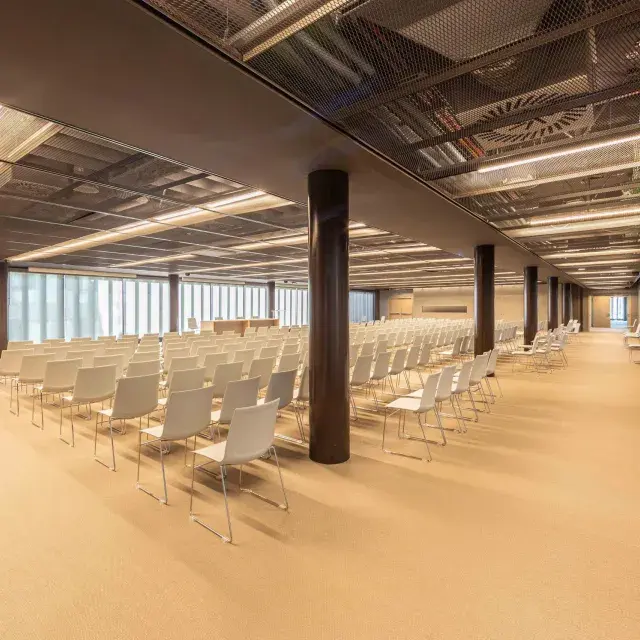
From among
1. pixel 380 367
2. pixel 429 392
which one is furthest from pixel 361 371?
pixel 429 392

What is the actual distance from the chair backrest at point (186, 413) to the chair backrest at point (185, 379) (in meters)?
1.23

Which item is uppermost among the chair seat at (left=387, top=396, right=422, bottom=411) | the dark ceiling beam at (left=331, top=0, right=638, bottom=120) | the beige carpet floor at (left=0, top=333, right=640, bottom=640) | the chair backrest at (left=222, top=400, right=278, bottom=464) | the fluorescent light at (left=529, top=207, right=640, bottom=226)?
the fluorescent light at (left=529, top=207, right=640, bottom=226)

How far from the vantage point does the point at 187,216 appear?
8109mm

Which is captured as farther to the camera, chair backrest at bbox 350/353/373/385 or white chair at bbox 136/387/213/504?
chair backrest at bbox 350/353/373/385

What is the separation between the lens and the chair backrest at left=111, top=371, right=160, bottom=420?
14.1 feet

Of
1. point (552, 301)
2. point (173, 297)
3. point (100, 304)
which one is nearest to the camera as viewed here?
point (100, 304)

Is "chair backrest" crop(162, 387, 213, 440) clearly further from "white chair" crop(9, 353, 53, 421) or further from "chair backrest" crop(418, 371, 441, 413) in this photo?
"white chair" crop(9, 353, 53, 421)

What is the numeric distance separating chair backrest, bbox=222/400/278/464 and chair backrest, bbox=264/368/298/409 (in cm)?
123

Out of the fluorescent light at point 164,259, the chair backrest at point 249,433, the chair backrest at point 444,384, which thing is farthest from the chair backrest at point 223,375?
the fluorescent light at point 164,259

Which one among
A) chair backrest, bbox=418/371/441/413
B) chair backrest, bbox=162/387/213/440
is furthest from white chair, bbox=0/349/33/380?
chair backrest, bbox=418/371/441/413

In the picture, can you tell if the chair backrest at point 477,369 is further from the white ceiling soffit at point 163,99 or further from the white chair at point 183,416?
the white chair at point 183,416

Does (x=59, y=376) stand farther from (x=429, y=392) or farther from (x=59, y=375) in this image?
(x=429, y=392)

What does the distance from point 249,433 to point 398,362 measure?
15.2ft

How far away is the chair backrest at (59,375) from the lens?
5.64 m
